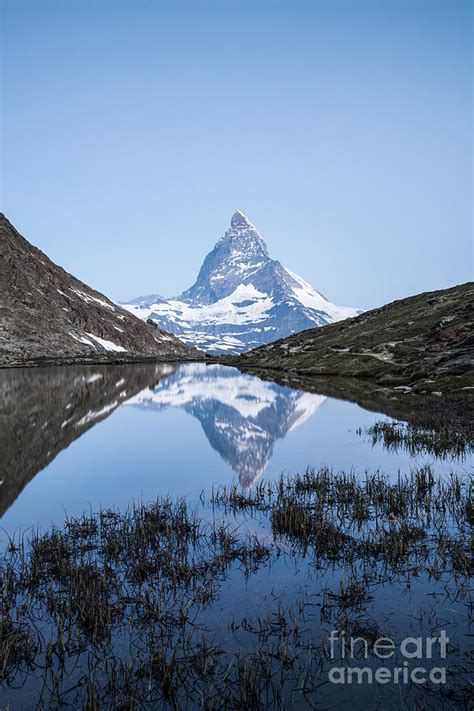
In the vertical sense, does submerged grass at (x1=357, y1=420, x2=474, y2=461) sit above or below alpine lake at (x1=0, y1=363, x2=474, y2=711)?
above

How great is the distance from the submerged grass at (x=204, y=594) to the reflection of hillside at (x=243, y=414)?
6.47m

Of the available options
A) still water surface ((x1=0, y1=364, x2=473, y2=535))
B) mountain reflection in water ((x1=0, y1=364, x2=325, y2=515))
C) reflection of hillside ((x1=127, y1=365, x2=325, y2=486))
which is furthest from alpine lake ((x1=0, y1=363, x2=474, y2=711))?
reflection of hillside ((x1=127, y1=365, x2=325, y2=486))

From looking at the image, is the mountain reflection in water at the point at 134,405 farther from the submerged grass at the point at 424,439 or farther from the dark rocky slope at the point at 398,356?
the dark rocky slope at the point at 398,356

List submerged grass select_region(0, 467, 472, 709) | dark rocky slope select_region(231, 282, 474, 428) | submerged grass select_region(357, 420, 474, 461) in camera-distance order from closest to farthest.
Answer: submerged grass select_region(0, 467, 472, 709) → submerged grass select_region(357, 420, 474, 461) → dark rocky slope select_region(231, 282, 474, 428)

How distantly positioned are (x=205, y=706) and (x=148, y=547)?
6.71 meters

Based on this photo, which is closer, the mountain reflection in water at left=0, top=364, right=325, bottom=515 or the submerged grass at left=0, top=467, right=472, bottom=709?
the submerged grass at left=0, top=467, right=472, bottom=709

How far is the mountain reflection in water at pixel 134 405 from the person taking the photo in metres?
25.2

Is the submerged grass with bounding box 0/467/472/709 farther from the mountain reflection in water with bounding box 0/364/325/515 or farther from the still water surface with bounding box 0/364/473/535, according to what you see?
the mountain reflection in water with bounding box 0/364/325/515

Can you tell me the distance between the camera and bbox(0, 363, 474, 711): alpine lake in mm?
7910

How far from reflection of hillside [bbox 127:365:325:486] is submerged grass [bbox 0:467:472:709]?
6.47 meters

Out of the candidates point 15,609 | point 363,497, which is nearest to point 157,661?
point 15,609

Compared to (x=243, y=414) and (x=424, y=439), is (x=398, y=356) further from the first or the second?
(x=424, y=439)

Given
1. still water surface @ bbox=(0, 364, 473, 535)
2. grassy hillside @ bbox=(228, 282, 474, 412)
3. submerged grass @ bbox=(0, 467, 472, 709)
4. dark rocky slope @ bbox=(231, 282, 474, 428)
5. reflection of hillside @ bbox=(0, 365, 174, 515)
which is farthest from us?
grassy hillside @ bbox=(228, 282, 474, 412)

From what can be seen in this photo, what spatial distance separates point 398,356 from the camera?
80250 millimetres
